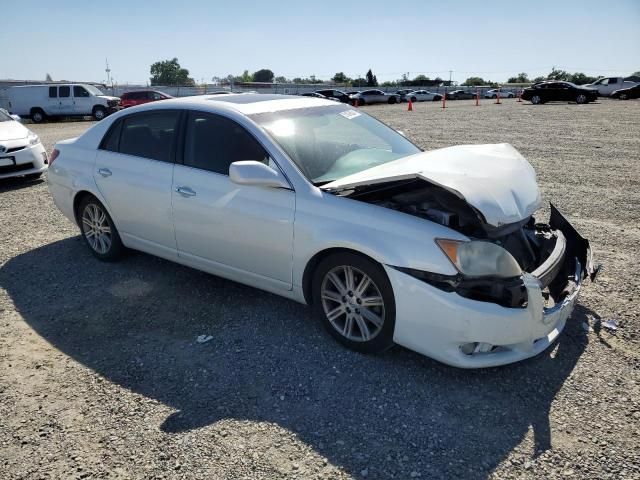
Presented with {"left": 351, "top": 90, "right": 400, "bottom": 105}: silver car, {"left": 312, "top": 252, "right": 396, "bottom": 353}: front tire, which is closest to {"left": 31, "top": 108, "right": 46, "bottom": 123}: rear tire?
{"left": 351, "top": 90, "right": 400, "bottom": 105}: silver car

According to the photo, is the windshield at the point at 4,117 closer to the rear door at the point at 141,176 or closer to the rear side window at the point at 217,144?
the rear door at the point at 141,176

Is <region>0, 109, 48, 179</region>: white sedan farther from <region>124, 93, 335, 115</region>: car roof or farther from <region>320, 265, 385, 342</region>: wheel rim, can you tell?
<region>320, 265, 385, 342</region>: wheel rim

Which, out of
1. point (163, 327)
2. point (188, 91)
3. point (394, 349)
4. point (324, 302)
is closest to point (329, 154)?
point (324, 302)

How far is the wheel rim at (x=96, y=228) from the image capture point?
4.95 metres

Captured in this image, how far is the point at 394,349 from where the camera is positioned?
136 inches

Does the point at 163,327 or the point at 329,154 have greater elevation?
the point at 329,154

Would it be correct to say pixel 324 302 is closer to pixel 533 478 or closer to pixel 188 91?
pixel 533 478

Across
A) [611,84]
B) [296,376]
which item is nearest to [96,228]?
[296,376]

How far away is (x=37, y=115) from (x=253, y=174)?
86.2 ft

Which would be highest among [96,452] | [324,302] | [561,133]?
[561,133]

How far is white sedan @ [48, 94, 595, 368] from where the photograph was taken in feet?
9.55

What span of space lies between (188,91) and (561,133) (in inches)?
1329

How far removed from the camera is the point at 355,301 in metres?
3.30

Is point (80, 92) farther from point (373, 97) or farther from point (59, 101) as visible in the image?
point (373, 97)
